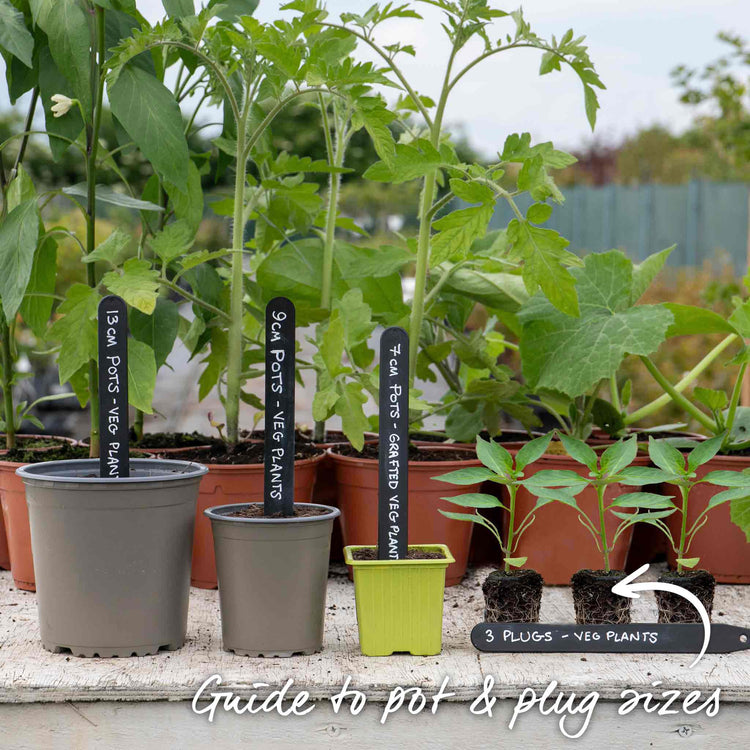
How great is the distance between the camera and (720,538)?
1.40 metres

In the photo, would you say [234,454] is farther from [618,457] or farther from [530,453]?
[618,457]

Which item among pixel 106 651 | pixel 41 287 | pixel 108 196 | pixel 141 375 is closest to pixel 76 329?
pixel 141 375

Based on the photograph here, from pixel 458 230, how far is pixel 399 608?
0.48 m

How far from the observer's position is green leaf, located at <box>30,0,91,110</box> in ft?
4.10

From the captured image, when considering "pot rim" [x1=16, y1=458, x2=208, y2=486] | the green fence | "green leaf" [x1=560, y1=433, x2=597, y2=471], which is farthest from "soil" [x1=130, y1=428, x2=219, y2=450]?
the green fence

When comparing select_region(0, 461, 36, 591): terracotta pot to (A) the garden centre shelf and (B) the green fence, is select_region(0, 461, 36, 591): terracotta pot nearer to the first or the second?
(A) the garden centre shelf

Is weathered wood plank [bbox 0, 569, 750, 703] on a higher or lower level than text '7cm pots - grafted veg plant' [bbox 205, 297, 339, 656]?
lower

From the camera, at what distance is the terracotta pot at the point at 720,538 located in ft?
4.57

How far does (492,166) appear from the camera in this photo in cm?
121

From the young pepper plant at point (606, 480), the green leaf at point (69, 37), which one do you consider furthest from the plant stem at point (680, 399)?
the green leaf at point (69, 37)

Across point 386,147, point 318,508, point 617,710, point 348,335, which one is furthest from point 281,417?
point 617,710

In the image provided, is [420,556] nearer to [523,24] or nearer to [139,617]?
[139,617]

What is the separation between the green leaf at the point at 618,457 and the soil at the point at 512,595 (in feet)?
0.55

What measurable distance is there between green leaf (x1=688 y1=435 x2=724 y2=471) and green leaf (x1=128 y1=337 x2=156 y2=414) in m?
0.71
